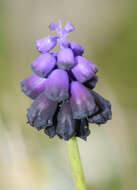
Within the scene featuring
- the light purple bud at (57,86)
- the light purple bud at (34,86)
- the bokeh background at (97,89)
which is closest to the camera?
the light purple bud at (57,86)

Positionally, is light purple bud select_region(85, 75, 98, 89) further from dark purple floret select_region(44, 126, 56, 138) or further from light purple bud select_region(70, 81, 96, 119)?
dark purple floret select_region(44, 126, 56, 138)

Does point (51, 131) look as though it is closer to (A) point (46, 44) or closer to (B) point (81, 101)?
(B) point (81, 101)

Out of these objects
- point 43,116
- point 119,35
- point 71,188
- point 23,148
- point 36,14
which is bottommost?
point 71,188

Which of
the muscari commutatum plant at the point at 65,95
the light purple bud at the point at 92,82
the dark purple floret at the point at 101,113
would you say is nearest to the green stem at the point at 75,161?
the muscari commutatum plant at the point at 65,95

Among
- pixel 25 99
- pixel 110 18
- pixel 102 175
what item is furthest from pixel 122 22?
pixel 102 175

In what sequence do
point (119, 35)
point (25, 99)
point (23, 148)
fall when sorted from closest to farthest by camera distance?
1. point (23, 148)
2. point (25, 99)
3. point (119, 35)

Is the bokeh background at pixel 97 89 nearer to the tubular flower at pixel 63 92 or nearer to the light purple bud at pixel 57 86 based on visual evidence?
the tubular flower at pixel 63 92

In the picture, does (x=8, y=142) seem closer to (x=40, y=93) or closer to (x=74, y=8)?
(x=40, y=93)

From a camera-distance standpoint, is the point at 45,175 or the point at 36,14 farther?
the point at 36,14

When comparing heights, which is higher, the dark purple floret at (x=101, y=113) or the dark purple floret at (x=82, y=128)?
the dark purple floret at (x=101, y=113)
